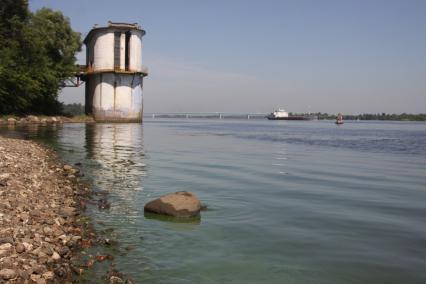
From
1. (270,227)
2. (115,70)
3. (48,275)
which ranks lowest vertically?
(270,227)

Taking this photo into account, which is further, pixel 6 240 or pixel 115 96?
pixel 115 96

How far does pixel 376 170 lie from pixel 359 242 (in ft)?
48.3

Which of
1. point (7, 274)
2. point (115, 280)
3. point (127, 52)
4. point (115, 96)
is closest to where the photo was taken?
point (7, 274)

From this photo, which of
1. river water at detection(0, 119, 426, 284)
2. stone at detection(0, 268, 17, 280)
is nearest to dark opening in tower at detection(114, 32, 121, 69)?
river water at detection(0, 119, 426, 284)

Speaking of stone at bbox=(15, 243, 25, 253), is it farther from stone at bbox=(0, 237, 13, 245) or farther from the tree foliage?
the tree foliage

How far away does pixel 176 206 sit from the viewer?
12.0m

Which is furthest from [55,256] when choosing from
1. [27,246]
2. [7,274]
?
[7,274]

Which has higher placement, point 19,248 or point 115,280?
point 19,248

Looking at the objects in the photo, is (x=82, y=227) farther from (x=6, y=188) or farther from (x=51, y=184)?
(x=51, y=184)

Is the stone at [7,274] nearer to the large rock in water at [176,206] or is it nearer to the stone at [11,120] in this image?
→ the large rock in water at [176,206]

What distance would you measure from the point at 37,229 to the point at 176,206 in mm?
4113

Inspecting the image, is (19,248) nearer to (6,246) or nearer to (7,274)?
(6,246)

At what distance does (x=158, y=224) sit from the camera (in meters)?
11.3

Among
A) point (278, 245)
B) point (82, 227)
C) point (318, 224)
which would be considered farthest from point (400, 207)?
point (82, 227)
